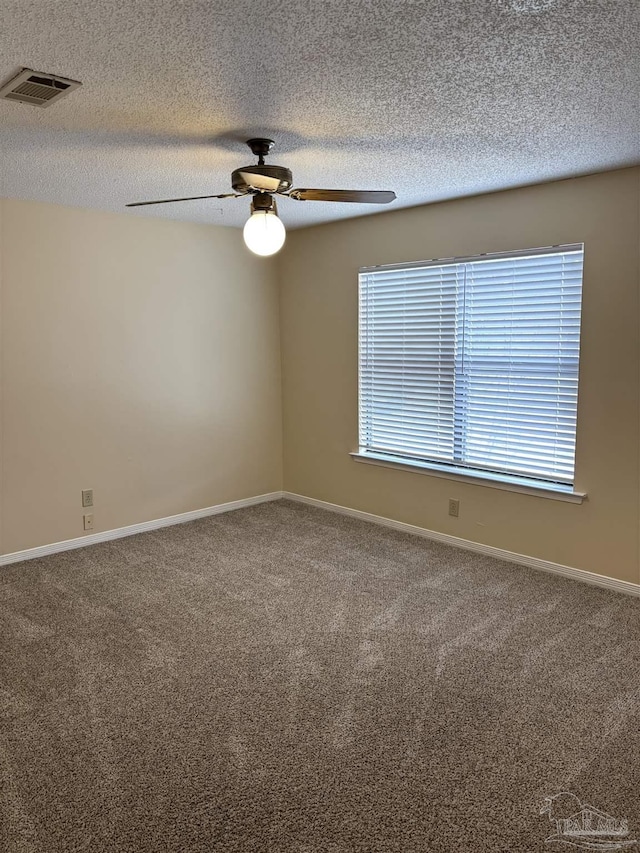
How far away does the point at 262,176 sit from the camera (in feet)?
9.46

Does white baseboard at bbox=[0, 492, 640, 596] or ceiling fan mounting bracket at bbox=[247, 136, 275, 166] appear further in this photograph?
white baseboard at bbox=[0, 492, 640, 596]

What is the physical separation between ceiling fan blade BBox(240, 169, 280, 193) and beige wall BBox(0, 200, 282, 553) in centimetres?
199

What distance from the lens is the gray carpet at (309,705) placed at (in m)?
1.99

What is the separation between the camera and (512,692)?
8.80ft

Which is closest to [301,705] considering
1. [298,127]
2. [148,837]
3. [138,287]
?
[148,837]

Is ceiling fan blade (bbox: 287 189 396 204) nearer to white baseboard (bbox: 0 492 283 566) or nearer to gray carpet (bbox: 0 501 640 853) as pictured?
gray carpet (bbox: 0 501 640 853)

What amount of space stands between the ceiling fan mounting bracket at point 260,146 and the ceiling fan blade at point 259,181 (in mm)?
107

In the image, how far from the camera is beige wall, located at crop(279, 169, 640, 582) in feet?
11.7

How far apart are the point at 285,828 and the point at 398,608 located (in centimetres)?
166

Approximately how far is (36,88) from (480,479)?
10.9 ft

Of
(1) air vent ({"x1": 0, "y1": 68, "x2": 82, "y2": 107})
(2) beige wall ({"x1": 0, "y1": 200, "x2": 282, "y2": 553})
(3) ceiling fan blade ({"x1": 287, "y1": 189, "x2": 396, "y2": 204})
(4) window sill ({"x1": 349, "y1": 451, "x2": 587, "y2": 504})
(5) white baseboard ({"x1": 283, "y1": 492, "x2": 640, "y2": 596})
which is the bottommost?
(5) white baseboard ({"x1": 283, "y1": 492, "x2": 640, "y2": 596})

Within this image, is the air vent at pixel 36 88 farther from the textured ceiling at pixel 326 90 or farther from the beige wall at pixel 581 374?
the beige wall at pixel 581 374

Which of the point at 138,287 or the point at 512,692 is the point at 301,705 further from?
the point at 138,287

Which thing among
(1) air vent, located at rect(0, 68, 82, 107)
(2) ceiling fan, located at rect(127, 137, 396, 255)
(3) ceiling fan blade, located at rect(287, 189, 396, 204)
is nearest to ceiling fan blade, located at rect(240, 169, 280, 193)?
(2) ceiling fan, located at rect(127, 137, 396, 255)
